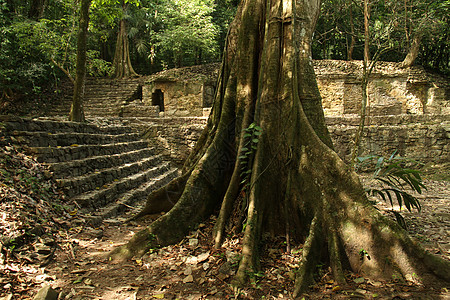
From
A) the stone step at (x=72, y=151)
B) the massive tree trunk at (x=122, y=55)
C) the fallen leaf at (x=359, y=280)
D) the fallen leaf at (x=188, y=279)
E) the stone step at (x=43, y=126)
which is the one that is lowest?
the fallen leaf at (x=188, y=279)

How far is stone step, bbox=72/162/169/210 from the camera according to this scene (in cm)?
443

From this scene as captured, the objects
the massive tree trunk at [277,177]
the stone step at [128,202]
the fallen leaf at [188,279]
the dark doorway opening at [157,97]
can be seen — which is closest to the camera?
the massive tree trunk at [277,177]

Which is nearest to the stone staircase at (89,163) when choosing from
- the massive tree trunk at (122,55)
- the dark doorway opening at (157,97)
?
the dark doorway opening at (157,97)

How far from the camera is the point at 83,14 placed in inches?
282

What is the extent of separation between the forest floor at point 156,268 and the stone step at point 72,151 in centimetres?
82

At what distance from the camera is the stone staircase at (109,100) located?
11.8 metres

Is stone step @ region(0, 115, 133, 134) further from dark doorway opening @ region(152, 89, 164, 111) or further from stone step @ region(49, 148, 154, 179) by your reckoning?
dark doorway opening @ region(152, 89, 164, 111)

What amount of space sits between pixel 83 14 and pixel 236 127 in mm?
6182

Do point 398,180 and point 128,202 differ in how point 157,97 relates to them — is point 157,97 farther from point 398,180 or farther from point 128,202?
point 398,180

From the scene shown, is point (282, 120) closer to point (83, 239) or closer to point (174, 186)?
point (174, 186)

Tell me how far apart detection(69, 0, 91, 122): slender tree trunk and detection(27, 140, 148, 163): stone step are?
166cm

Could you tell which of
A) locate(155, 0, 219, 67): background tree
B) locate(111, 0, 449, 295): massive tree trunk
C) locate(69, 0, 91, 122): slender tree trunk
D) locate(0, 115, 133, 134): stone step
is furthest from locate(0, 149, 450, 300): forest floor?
locate(155, 0, 219, 67): background tree

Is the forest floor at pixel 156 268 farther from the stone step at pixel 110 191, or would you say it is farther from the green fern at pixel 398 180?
the stone step at pixel 110 191

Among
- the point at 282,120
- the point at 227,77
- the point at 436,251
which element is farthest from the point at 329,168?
the point at 227,77
